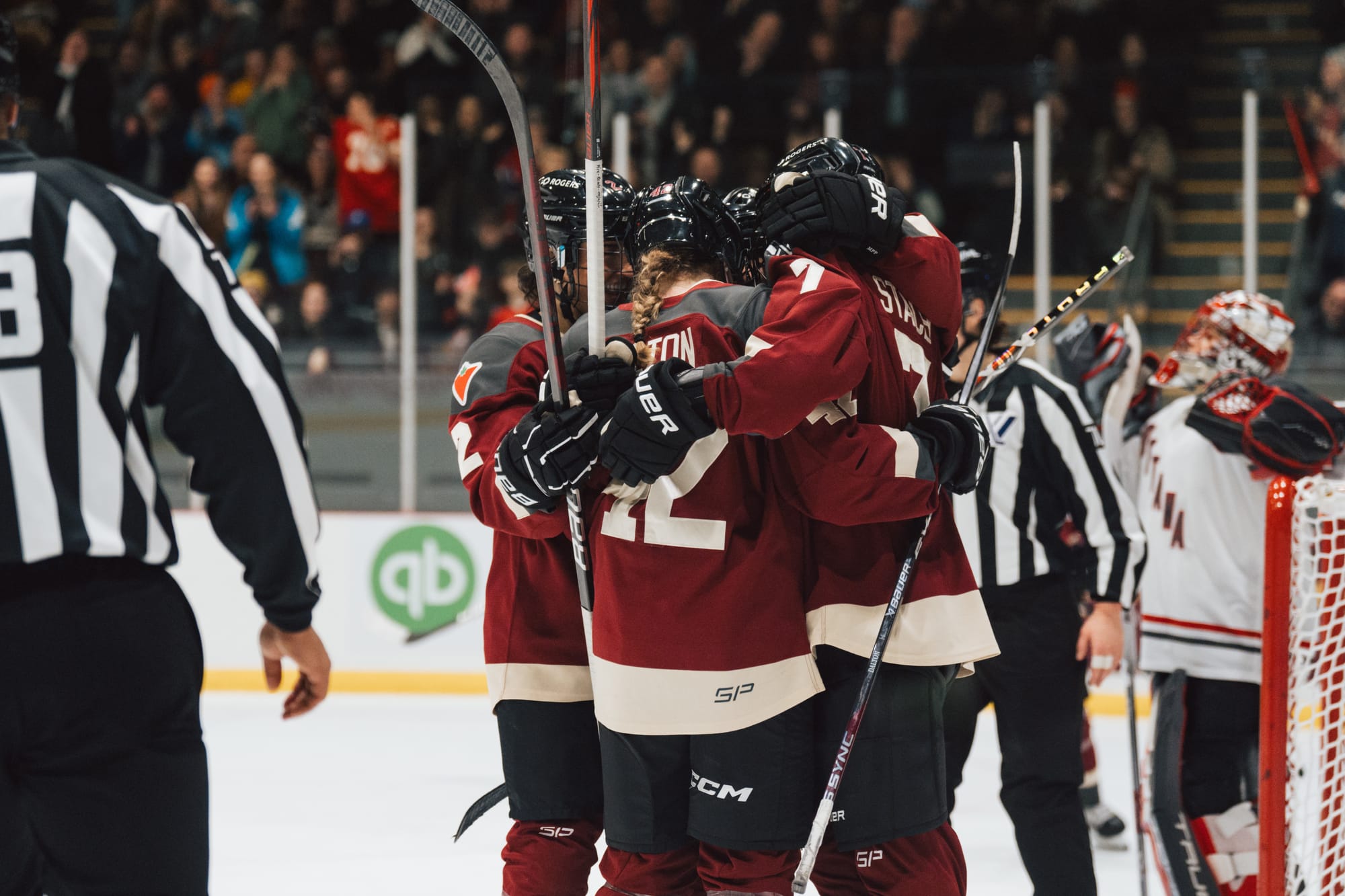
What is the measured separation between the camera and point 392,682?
229 inches

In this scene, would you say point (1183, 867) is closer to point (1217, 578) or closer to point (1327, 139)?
point (1217, 578)

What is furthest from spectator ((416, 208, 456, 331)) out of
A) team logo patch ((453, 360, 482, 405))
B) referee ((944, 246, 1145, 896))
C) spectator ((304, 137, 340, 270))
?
team logo patch ((453, 360, 482, 405))

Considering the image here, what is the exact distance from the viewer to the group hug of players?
1.89 meters

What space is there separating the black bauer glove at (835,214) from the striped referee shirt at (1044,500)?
0.87 metres

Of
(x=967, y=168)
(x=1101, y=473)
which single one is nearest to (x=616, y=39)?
(x=967, y=168)

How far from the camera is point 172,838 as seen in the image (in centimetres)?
150

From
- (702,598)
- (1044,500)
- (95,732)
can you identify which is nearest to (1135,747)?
(1044,500)

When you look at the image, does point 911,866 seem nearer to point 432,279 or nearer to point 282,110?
point 432,279

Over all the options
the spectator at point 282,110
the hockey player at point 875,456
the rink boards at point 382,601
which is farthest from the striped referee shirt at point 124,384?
the spectator at point 282,110

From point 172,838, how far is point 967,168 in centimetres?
462

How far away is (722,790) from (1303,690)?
98cm

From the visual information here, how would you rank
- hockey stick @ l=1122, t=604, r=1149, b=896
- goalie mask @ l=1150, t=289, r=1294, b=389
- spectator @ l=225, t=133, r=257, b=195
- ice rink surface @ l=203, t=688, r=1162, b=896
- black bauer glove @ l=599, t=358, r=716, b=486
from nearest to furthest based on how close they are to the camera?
black bauer glove @ l=599, t=358, r=716, b=486 → hockey stick @ l=1122, t=604, r=1149, b=896 → goalie mask @ l=1150, t=289, r=1294, b=389 → ice rink surface @ l=203, t=688, r=1162, b=896 → spectator @ l=225, t=133, r=257, b=195

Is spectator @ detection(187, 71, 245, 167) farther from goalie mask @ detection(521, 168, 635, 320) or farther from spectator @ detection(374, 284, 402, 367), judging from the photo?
goalie mask @ detection(521, 168, 635, 320)

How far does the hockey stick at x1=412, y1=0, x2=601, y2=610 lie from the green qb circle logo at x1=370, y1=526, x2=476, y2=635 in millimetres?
3814
